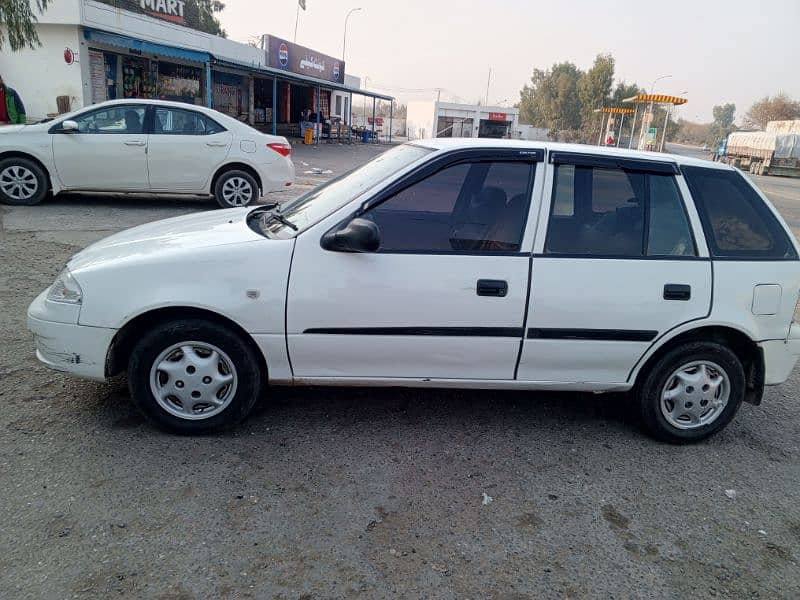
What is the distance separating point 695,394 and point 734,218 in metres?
1.07

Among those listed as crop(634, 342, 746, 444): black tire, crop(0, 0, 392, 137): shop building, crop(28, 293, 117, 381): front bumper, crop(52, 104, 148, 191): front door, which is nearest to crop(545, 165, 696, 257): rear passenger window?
crop(634, 342, 746, 444): black tire

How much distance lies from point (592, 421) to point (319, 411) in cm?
177

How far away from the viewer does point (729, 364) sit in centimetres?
353

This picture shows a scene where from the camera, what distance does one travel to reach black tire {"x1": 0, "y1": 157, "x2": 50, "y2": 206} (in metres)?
8.91

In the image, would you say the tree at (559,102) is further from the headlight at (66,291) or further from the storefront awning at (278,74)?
the headlight at (66,291)

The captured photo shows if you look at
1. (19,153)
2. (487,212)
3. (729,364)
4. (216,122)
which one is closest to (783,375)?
(729,364)

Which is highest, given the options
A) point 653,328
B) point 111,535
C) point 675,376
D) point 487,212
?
point 487,212

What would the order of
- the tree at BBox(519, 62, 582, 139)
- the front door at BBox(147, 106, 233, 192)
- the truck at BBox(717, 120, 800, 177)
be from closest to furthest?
the front door at BBox(147, 106, 233, 192), the truck at BBox(717, 120, 800, 177), the tree at BBox(519, 62, 582, 139)

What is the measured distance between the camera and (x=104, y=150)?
9.02 m

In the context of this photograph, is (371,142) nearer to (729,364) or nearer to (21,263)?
(21,263)

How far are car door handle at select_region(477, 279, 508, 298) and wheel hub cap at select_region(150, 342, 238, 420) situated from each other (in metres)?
1.43

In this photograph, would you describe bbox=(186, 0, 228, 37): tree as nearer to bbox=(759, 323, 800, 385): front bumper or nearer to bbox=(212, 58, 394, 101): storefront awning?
bbox=(212, 58, 394, 101): storefront awning

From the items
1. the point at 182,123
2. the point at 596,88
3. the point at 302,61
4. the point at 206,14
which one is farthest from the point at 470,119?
the point at 182,123

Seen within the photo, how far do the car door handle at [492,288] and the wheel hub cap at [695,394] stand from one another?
3.89 ft
